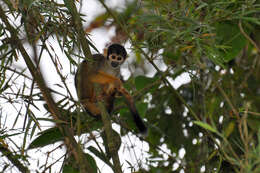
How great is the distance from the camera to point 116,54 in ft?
12.6

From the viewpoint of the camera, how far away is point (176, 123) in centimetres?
405

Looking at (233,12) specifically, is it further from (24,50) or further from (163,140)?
(163,140)

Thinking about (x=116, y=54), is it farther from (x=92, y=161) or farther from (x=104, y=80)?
(x=92, y=161)

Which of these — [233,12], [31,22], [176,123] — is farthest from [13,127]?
[176,123]

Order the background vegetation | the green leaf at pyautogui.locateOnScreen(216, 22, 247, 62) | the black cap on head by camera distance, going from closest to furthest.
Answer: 1. the background vegetation
2. the green leaf at pyautogui.locateOnScreen(216, 22, 247, 62)
3. the black cap on head

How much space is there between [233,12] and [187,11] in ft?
1.17

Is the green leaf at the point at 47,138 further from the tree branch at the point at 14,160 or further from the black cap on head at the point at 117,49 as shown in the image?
the black cap on head at the point at 117,49

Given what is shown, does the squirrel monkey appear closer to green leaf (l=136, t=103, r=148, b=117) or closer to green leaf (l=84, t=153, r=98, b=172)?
green leaf (l=136, t=103, r=148, b=117)

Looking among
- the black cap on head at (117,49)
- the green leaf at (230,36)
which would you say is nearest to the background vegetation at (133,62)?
the green leaf at (230,36)

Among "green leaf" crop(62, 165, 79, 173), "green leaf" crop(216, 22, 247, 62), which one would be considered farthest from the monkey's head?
"green leaf" crop(62, 165, 79, 173)

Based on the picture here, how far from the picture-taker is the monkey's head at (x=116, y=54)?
3.83 metres

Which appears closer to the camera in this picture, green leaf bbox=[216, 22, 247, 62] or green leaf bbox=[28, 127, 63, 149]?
green leaf bbox=[28, 127, 63, 149]

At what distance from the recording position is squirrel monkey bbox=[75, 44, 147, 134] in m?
3.30

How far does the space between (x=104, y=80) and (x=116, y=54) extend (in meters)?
0.58
